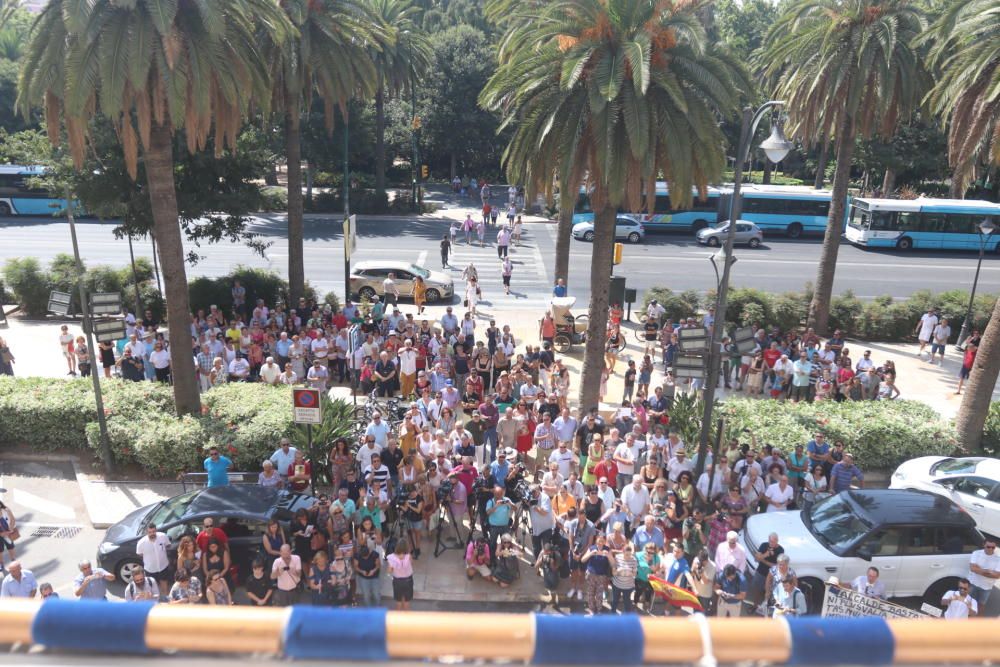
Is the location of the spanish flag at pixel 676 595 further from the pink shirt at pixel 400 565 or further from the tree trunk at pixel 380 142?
the tree trunk at pixel 380 142

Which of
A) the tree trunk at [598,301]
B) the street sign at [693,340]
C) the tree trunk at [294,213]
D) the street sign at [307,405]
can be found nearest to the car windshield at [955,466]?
the street sign at [693,340]

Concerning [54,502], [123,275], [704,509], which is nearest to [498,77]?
[704,509]

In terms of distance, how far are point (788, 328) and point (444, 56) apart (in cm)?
3722

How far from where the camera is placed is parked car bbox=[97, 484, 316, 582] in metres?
11.6

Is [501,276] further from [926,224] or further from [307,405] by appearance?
[926,224]

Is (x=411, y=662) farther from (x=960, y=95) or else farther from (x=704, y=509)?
(x=960, y=95)

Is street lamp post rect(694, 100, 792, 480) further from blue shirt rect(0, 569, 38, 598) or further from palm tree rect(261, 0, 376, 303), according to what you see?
palm tree rect(261, 0, 376, 303)

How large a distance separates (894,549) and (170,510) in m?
11.1

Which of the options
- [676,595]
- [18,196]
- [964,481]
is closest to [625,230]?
[964,481]

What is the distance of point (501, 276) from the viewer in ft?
109

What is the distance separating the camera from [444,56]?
5450cm

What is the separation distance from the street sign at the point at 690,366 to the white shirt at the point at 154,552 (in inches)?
371

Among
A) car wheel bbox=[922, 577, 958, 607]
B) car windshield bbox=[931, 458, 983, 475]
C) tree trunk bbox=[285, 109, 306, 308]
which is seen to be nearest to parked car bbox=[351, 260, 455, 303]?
tree trunk bbox=[285, 109, 306, 308]

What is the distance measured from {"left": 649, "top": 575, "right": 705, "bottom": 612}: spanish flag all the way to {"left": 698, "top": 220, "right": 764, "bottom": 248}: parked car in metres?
32.5
